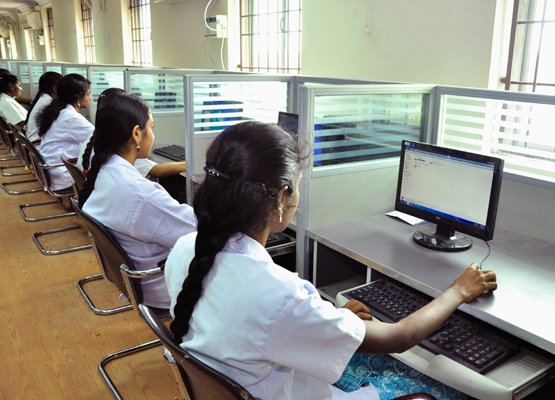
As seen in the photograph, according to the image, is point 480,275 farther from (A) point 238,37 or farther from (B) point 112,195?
(A) point 238,37

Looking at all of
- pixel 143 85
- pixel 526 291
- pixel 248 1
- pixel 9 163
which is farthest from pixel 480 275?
pixel 9 163

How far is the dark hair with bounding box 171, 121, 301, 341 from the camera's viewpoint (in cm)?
93

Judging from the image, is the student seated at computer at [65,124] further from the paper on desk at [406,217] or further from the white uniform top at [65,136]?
the paper on desk at [406,217]

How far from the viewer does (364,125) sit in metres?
1.91

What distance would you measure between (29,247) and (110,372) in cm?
170

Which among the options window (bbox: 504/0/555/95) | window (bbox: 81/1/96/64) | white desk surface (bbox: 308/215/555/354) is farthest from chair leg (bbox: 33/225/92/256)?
window (bbox: 81/1/96/64)

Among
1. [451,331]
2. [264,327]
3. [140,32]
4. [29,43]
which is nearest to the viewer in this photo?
[264,327]

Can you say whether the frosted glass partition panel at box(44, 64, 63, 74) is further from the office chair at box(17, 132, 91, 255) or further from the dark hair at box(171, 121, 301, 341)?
the dark hair at box(171, 121, 301, 341)

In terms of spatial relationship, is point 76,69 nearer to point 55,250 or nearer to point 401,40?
point 55,250

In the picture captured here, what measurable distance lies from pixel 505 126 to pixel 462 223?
47cm

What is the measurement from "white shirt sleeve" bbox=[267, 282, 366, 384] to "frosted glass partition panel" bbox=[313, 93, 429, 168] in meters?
0.90

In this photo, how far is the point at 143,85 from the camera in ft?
11.5

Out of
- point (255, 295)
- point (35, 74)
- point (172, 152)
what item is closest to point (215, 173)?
point (255, 295)

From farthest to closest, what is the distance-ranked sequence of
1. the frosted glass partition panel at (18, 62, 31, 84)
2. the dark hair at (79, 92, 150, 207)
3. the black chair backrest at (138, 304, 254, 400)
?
1. the frosted glass partition panel at (18, 62, 31, 84)
2. the dark hair at (79, 92, 150, 207)
3. the black chair backrest at (138, 304, 254, 400)
